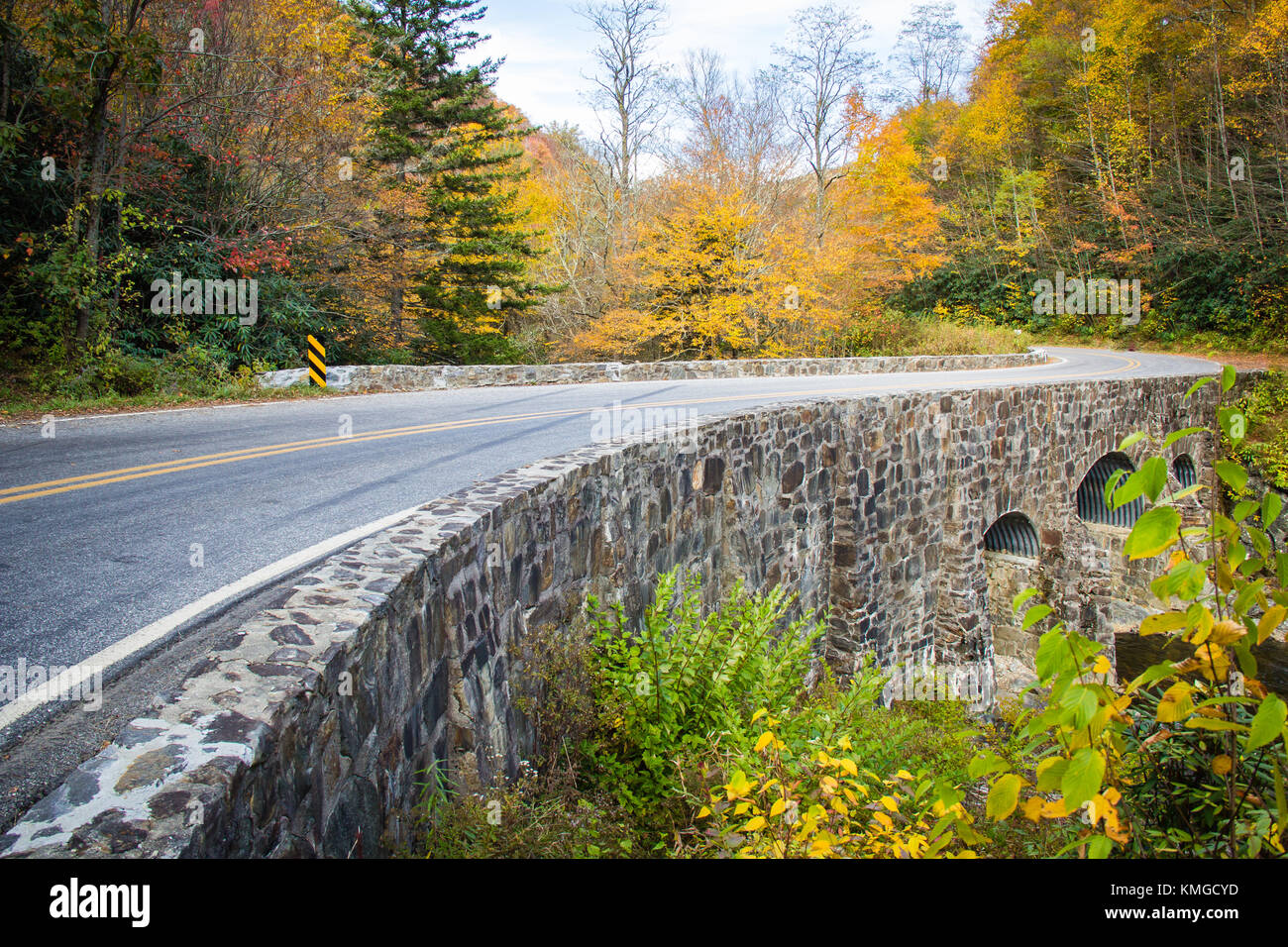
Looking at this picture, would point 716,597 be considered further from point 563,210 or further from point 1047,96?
point 1047,96

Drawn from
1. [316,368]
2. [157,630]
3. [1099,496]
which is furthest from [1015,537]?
[157,630]

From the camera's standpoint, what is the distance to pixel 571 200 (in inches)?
1235

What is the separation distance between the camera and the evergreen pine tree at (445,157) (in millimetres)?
23953

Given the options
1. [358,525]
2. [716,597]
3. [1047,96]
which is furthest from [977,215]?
[358,525]

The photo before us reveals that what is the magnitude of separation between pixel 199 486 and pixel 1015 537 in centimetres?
1362

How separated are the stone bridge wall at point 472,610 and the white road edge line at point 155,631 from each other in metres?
0.73

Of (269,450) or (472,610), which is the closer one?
(472,610)

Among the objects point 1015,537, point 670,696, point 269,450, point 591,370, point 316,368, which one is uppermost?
point 591,370

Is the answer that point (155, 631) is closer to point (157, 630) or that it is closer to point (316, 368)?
point (157, 630)

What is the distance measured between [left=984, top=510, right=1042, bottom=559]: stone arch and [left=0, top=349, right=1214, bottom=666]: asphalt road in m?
5.78

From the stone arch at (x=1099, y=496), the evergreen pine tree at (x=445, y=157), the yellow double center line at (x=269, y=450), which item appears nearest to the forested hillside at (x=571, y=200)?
the evergreen pine tree at (x=445, y=157)

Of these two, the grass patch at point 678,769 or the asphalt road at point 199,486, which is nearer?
→ the grass patch at point 678,769

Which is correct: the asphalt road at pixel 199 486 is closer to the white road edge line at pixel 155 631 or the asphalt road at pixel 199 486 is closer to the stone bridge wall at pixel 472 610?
the white road edge line at pixel 155 631

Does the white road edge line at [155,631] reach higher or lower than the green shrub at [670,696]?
higher
